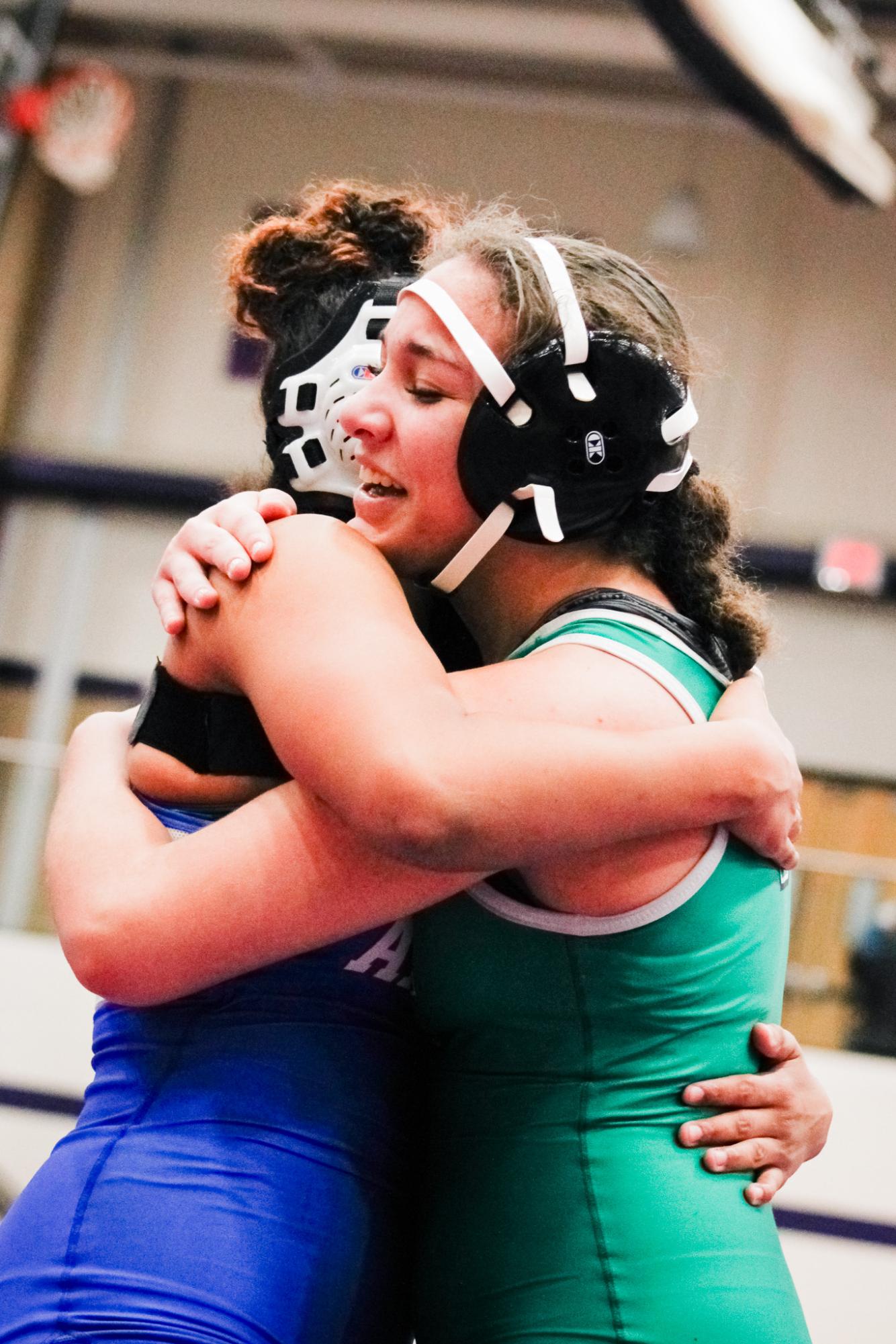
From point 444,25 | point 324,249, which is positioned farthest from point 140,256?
point 324,249

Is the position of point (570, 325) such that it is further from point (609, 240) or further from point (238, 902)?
point (609, 240)

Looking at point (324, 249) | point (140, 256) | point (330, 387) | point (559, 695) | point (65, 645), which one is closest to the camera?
point (559, 695)

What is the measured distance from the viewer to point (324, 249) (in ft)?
6.06

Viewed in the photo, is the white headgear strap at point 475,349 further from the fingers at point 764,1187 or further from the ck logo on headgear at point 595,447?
the fingers at point 764,1187

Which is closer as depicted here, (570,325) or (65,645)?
(570,325)

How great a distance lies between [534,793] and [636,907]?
7.7 inches

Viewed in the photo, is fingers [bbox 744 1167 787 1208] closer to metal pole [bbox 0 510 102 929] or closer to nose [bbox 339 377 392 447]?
nose [bbox 339 377 392 447]

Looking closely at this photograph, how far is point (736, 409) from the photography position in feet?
32.6

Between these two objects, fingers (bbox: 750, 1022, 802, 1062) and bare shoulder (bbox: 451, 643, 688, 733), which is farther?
fingers (bbox: 750, 1022, 802, 1062)

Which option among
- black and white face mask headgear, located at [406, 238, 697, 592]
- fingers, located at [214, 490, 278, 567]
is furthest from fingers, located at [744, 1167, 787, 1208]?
fingers, located at [214, 490, 278, 567]

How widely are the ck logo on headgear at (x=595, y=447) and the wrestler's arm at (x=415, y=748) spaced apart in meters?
0.25

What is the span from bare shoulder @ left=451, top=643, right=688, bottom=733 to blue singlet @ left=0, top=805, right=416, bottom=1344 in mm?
291

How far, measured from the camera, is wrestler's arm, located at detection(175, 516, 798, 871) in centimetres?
121

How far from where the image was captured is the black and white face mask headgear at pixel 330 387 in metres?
1.71
